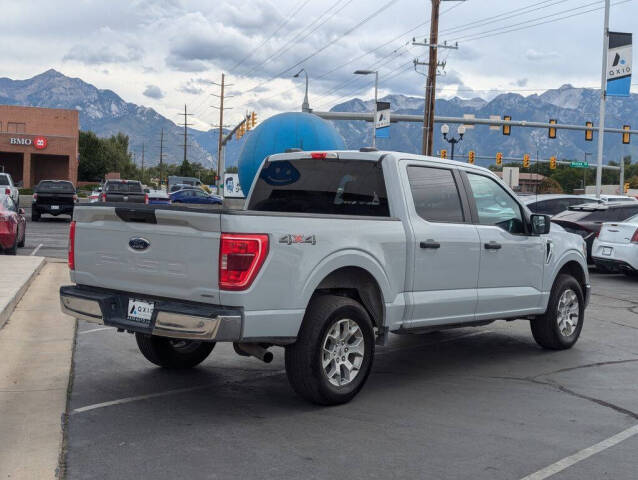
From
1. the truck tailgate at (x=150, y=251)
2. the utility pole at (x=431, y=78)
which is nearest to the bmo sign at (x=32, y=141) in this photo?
the utility pole at (x=431, y=78)

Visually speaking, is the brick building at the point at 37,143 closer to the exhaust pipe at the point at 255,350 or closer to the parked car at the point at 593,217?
the parked car at the point at 593,217

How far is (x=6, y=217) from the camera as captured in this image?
16266 millimetres

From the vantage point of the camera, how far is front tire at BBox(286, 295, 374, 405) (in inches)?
231

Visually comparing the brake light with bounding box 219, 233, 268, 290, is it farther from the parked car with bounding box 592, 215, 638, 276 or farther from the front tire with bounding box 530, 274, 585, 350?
the parked car with bounding box 592, 215, 638, 276

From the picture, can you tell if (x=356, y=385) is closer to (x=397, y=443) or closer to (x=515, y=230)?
(x=397, y=443)

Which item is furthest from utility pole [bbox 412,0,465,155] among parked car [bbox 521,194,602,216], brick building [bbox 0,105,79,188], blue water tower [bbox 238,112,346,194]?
brick building [bbox 0,105,79,188]

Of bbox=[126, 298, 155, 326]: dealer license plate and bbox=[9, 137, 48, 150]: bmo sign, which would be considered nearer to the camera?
bbox=[126, 298, 155, 326]: dealer license plate

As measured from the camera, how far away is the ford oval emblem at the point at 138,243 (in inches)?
230

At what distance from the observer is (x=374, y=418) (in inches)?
232

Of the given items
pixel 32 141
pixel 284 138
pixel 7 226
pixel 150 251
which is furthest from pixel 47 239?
pixel 32 141

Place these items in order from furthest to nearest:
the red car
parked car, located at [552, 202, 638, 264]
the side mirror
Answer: parked car, located at [552, 202, 638, 264] < the red car < the side mirror

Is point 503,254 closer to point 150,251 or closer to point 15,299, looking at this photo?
point 150,251

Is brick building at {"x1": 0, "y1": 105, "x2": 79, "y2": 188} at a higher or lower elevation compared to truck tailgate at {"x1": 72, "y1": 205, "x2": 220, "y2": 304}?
higher

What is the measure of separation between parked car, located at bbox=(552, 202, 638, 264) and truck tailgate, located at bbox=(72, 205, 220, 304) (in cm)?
1354
